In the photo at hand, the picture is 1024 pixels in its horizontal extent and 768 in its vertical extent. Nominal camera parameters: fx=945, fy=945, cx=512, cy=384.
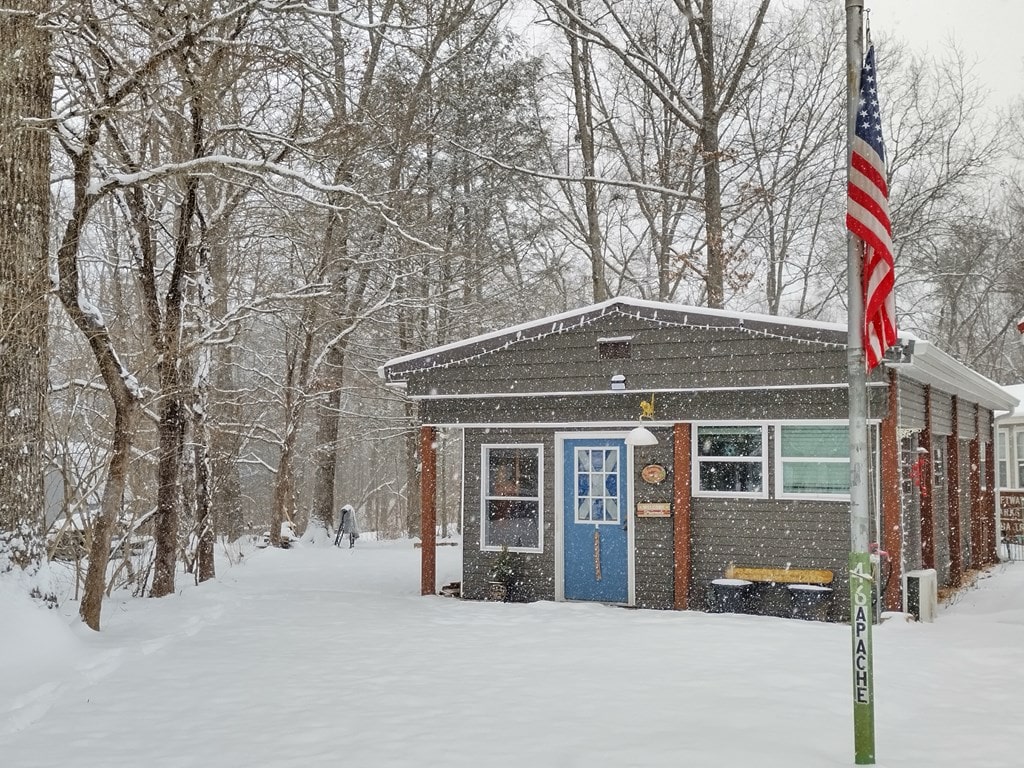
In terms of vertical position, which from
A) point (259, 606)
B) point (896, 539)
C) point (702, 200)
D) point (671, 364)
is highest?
point (702, 200)

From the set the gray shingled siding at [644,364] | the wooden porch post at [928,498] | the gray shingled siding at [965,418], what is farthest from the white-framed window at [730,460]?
the gray shingled siding at [965,418]

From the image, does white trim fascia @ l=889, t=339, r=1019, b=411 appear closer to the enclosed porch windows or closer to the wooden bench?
the enclosed porch windows

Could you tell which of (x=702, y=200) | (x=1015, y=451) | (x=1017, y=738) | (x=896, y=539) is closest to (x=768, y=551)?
(x=896, y=539)

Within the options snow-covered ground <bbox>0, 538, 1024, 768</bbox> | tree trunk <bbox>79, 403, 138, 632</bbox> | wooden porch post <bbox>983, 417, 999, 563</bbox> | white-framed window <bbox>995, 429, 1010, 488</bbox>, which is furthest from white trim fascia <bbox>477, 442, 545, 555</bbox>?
white-framed window <bbox>995, 429, 1010, 488</bbox>

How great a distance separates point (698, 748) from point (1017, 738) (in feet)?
6.69

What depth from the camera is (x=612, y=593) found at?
11.7 meters

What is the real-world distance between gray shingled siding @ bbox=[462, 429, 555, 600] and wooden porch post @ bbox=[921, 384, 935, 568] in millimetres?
5068

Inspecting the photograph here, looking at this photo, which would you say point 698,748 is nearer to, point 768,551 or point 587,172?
point 768,551

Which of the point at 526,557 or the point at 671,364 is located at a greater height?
the point at 671,364

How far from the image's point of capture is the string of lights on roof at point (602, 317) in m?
10.5

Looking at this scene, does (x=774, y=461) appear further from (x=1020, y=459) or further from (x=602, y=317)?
(x=1020, y=459)

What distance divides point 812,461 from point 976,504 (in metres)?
8.01

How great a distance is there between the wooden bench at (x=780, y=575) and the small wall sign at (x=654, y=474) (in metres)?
1.30

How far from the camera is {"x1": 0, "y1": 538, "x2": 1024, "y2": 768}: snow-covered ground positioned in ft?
17.9
